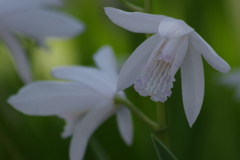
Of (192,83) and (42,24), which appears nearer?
(192,83)

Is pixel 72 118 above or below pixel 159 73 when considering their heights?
below

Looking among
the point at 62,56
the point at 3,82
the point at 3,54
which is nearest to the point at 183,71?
the point at 3,82

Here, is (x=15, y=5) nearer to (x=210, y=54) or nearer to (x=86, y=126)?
(x=86, y=126)

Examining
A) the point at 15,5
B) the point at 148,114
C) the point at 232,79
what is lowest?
the point at 148,114

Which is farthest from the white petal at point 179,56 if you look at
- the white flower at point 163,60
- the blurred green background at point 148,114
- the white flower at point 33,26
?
the white flower at point 33,26

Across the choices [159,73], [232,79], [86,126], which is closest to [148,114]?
[232,79]

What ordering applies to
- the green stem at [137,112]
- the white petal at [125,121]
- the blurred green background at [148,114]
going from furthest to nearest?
1. the blurred green background at [148,114]
2. the white petal at [125,121]
3. the green stem at [137,112]

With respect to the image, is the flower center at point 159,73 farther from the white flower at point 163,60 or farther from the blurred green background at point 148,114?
the blurred green background at point 148,114
